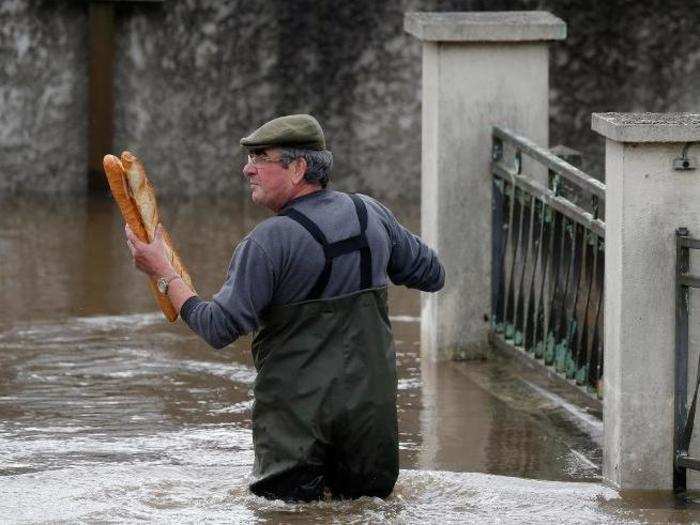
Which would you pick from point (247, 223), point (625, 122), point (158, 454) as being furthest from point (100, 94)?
point (625, 122)

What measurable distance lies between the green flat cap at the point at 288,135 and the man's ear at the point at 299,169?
0.04 metres

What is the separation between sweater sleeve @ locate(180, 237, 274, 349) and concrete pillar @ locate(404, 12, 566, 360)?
10.4ft

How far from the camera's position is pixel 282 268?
6.14 metres

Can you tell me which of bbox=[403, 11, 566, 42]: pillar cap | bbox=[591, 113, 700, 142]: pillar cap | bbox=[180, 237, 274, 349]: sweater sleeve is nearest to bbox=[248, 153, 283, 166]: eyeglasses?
bbox=[180, 237, 274, 349]: sweater sleeve

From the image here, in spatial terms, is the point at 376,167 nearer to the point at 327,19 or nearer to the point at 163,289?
the point at 327,19

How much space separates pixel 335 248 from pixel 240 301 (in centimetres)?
35

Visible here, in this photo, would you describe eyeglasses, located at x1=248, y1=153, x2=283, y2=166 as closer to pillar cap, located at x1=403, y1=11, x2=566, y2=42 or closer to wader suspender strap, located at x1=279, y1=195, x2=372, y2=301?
wader suspender strap, located at x1=279, y1=195, x2=372, y2=301

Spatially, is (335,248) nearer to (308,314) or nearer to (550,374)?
Answer: (308,314)

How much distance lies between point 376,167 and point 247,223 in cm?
143

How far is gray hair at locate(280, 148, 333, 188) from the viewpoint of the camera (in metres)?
6.24

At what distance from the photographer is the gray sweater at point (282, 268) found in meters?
6.09

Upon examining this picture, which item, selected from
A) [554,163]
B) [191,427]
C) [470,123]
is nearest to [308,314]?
[191,427]

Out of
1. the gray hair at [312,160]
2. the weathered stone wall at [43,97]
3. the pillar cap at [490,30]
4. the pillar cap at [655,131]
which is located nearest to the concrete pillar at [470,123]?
the pillar cap at [490,30]

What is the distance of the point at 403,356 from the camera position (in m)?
9.52
